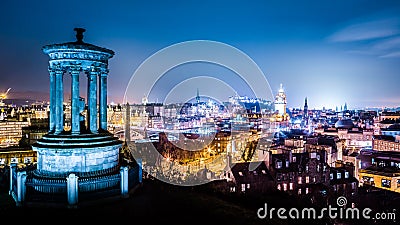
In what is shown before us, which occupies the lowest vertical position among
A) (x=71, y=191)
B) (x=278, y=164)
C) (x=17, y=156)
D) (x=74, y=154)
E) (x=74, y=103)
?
(x=17, y=156)

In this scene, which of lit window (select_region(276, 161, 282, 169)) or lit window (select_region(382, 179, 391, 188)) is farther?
lit window (select_region(382, 179, 391, 188))

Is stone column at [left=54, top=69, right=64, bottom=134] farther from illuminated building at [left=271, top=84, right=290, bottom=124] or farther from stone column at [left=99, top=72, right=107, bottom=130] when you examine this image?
illuminated building at [left=271, top=84, right=290, bottom=124]

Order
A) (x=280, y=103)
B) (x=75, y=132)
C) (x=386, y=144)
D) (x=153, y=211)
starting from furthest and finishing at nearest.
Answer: (x=280, y=103), (x=386, y=144), (x=75, y=132), (x=153, y=211)

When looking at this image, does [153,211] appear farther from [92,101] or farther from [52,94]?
[52,94]

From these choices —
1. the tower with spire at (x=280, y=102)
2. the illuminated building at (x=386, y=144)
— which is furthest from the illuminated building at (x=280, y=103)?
the illuminated building at (x=386, y=144)

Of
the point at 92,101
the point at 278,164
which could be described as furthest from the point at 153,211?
the point at 278,164

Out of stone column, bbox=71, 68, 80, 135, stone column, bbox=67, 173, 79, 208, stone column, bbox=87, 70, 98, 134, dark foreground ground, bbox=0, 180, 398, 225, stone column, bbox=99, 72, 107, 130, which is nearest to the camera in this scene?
dark foreground ground, bbox=0, 180, 398, 225

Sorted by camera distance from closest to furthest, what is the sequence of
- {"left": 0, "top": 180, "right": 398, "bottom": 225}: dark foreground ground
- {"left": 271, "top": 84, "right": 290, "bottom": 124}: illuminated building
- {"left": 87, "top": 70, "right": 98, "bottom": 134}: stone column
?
{"left": 0, "top": 180, "right": 398, "bottom": 225}: dark foreground ground
{"left": 87, "top": 70, "right": 98, "bottom": 134}: stone column
{"left": 271, "top": 84, "right": 290, "bottom": 124}: illuminated building

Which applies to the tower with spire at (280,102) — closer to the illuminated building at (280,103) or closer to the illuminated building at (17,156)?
the illuminated building at (280,103)

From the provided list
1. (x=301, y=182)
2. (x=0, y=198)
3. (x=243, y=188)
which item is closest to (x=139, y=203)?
(x=0, y=198)

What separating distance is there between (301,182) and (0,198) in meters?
30.5

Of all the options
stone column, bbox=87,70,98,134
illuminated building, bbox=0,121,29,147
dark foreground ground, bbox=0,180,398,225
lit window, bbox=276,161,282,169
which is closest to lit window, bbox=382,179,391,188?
lit window, bbox=276,161,282,169

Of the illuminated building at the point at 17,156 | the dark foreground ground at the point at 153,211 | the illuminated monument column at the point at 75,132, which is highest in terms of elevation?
the illuminated monument column at the point at 75,132

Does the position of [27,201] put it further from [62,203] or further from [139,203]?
[139,203]
